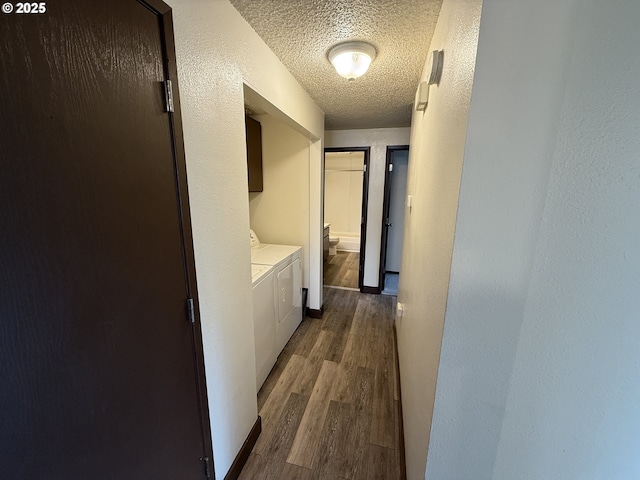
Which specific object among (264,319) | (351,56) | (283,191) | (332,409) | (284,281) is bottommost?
(332,409)

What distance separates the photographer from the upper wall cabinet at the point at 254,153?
2.46 m

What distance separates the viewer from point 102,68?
0.64 m

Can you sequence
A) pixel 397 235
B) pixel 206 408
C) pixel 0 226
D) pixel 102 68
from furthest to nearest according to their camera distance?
pixel 397 235 < pixel 206 408 < pixel 102 68 < pixel 0 226

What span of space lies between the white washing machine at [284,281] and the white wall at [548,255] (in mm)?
1593

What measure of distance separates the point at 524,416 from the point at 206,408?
120 centimetres

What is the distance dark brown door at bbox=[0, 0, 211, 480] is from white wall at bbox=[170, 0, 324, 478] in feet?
0.31

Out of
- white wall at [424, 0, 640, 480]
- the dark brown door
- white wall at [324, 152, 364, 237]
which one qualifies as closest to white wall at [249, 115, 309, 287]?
the dark brown door

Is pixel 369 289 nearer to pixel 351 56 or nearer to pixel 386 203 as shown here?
pixel 386 203

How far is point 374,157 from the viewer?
130 inches

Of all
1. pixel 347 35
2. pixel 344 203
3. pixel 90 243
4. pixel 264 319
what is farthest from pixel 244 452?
pixel 344 203

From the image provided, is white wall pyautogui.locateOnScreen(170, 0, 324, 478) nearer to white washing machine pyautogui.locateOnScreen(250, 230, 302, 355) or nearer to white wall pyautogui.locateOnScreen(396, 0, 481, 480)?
white washing machine pyautogui.locateOnScreen(250, 230, 302, 355)

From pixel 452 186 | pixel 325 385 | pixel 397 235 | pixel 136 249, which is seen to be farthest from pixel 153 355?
pixel 397 235

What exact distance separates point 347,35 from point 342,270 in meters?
3.76

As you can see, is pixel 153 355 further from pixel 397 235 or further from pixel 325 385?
pixel 397 235
